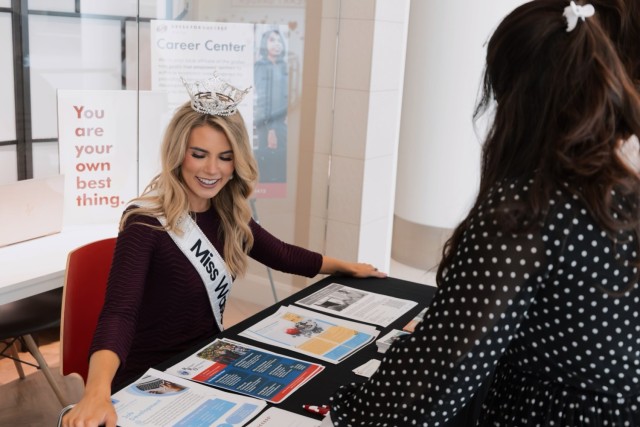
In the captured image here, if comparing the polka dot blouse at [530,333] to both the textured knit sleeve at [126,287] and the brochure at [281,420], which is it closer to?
the brochure at [281,420]

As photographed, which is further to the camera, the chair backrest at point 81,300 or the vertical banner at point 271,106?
the vertical banner at point 271,106

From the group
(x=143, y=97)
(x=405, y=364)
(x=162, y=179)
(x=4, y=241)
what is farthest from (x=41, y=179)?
(x=405, y=364)

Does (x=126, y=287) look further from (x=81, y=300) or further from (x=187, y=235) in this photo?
(x=81, y=300)

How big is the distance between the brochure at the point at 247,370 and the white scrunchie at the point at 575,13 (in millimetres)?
909

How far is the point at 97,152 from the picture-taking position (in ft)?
10.6

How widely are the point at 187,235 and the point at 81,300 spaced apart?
1.48 ft

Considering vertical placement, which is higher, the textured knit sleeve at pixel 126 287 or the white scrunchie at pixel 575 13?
the white scrunchie at pixel 575 13

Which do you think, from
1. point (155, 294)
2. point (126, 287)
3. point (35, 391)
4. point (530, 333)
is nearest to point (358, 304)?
point (155, 294)

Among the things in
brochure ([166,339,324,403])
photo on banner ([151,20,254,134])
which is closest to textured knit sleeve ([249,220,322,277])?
brochure ([166,339,324,403])

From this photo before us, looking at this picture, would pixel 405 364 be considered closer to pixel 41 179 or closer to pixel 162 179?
pixel 162 179

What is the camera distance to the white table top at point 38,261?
2.49 meters

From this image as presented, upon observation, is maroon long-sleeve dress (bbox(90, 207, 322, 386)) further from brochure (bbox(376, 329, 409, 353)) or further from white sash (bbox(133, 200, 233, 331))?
brochure (bbox(376, 329, 409, 353))

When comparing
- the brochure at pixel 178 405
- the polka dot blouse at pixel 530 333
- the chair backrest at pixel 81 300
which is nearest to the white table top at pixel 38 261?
the chair backrest at pixel 81 300

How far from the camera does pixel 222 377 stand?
1578mm
